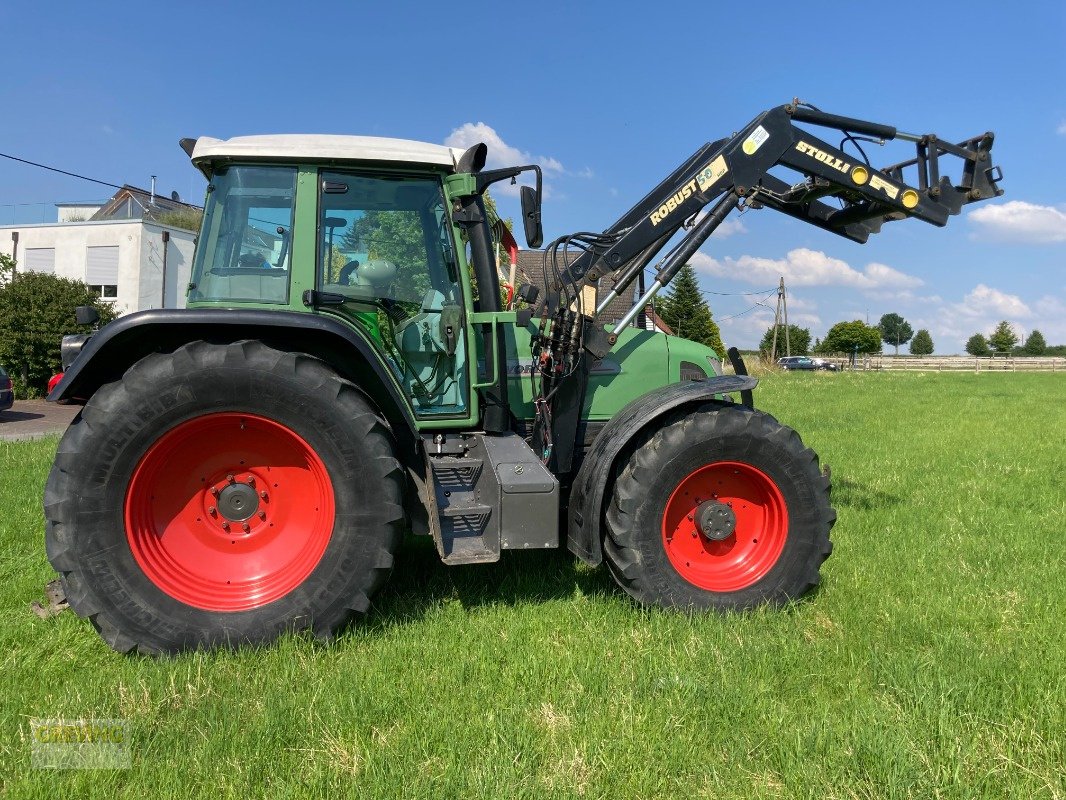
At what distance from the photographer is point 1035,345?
98750 millimetres

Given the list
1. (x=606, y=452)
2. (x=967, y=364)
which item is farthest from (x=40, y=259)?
(x=967, y=364)

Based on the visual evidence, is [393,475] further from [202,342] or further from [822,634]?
[822,634]

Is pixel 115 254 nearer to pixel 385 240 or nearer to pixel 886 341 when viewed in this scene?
pixel 385 240

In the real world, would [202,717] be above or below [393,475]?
below

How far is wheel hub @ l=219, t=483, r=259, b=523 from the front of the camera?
11.5 ft

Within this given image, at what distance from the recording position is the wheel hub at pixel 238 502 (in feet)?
11.5

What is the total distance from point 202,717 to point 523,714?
1.21m

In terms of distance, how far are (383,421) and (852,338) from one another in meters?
87.6

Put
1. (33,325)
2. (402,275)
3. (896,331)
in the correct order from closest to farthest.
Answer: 1. (402,275)
2. (33,325)
3. (896,331)

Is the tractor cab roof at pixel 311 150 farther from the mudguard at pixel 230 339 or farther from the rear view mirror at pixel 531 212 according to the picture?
the mudguard at pixel 230 339

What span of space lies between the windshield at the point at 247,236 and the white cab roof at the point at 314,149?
92mm

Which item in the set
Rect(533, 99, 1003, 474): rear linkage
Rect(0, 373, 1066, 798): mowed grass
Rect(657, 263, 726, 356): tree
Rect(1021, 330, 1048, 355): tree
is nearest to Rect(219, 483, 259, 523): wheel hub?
Rect(0, 373, 1066, 798): mowed grass

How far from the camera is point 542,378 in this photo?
433cm

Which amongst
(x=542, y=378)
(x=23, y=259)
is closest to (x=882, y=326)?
(x=23, y=259)
